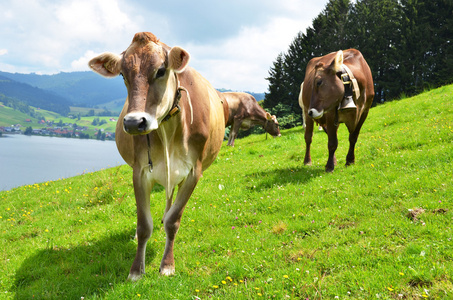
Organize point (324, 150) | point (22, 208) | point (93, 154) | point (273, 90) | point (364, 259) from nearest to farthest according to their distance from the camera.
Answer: point (364, 259) → point (22, 208) → point (324, 150) → point (273, 90) → point (93, 154)

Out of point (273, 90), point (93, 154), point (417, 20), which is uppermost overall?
point (417, 20)

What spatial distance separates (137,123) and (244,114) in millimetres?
17464

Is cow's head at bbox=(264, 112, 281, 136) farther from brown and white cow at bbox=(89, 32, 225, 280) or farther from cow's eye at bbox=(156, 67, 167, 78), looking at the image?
cow's eye at bbox=(156, 67, 167, 78)

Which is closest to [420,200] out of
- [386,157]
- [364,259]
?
[364,259]

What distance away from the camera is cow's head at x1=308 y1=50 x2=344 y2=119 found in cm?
770

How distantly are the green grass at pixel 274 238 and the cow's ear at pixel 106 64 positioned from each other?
107 inches

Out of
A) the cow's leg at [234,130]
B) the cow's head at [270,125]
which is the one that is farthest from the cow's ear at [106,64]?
the cow's head at [270,125]

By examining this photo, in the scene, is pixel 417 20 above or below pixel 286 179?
above

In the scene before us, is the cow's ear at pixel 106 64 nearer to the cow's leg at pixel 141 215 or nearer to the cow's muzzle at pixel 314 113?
the cow's leg at pixel 141 215

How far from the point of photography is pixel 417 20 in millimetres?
41812

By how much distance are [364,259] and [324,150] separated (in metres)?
7.96

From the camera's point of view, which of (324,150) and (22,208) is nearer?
(22,208)

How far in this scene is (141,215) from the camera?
4371 mm

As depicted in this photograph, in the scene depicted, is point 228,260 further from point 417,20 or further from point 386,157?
point 417,20
